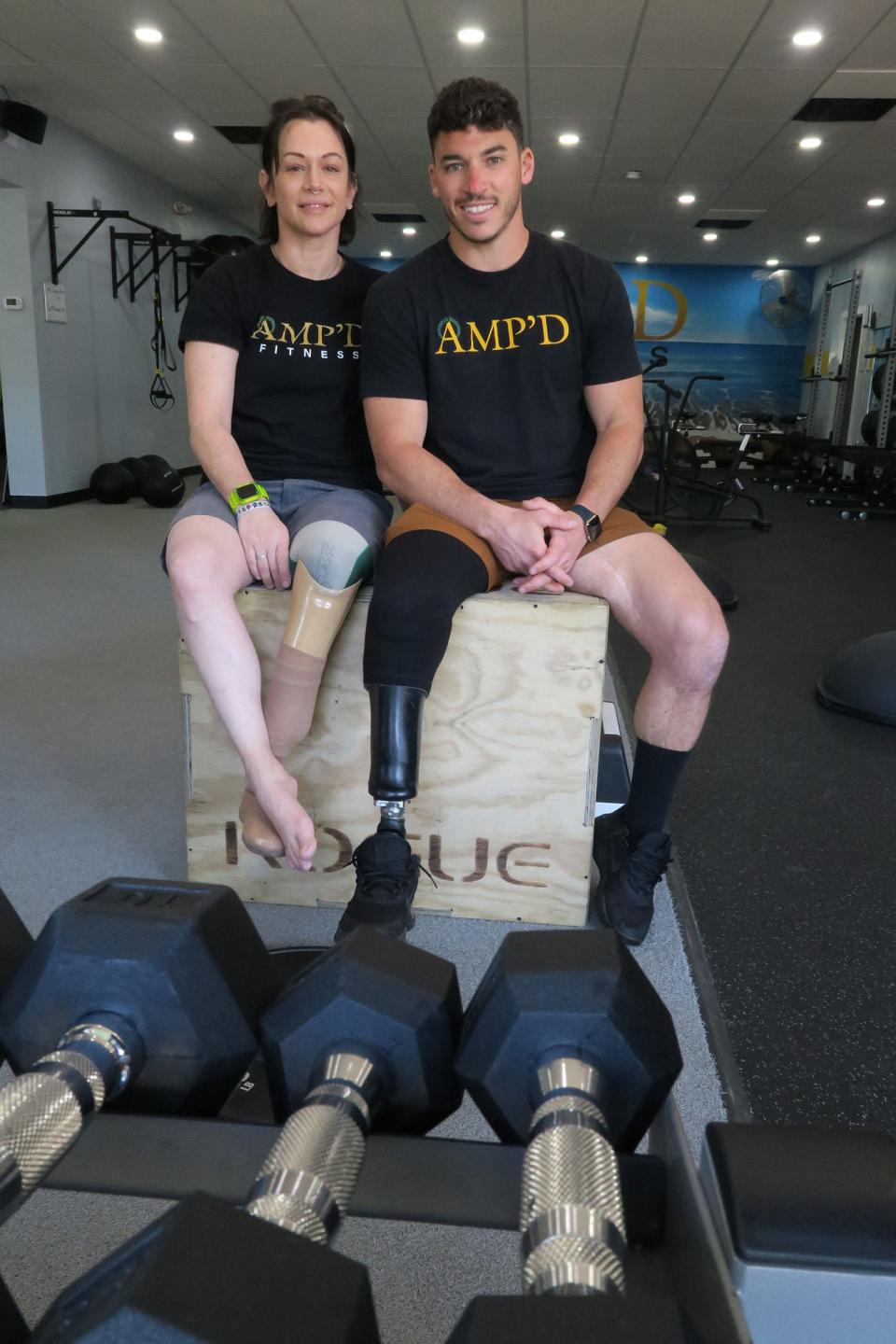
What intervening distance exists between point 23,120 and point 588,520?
6.67m

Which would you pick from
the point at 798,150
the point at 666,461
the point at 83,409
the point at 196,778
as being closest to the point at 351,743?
the point at 196,778

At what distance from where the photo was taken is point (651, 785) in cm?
155

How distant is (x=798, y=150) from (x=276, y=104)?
7.26 metres

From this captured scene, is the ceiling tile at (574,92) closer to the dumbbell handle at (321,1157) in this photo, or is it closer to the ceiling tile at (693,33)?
the ceiling tile at (693,33)

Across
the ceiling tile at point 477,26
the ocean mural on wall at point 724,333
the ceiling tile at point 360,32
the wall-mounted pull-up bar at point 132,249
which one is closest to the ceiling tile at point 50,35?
the wall-mounted pull-up bar at point 132,249

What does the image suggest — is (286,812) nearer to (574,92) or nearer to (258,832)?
(258,832)

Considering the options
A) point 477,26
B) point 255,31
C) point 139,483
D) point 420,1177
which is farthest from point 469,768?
point 139,483

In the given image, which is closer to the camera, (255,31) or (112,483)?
(255,31)

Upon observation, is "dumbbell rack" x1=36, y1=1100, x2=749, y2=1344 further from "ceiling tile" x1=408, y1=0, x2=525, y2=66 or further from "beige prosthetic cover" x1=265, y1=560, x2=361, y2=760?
"ceiling tile" x1=408, y1=0, x2=525, y2=66

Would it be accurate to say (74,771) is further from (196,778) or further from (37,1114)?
(37,1114)

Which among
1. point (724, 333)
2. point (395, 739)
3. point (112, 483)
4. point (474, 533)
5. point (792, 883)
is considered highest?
point (724, 333)

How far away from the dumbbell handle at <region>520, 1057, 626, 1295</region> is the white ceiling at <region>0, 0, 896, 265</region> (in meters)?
5.68

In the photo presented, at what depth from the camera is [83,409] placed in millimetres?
7832

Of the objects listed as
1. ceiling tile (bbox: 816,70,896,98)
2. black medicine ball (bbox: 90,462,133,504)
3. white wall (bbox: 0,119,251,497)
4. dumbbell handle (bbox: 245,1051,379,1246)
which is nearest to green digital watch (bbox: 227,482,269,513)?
dumbbell handle (bbox: 245,1051,379,1246)
